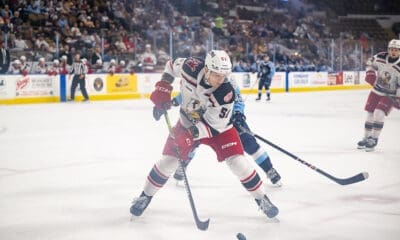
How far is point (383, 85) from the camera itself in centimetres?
632

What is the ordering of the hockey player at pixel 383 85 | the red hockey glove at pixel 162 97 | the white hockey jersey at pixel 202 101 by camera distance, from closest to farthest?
the white hockey jersey at pixel 202 101 → the red hockey glove at pixel 162 97 → the hockey player at pixel 383 85

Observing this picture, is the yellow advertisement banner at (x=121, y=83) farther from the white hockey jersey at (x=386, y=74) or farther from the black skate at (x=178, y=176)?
the black skate at (x=178, y=176)

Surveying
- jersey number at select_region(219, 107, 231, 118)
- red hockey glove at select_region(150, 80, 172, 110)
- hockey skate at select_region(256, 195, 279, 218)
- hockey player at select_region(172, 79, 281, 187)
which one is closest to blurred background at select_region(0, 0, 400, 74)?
hockey player at select_region(172, 79, 281, 187)

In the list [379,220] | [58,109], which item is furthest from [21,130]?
[379,220]

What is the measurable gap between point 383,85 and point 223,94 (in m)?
3.65

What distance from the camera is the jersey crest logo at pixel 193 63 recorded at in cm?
342

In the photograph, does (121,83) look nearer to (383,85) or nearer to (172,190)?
(383,85)

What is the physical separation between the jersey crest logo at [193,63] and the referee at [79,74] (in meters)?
10.7

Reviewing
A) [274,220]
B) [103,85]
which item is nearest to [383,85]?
[274,220]

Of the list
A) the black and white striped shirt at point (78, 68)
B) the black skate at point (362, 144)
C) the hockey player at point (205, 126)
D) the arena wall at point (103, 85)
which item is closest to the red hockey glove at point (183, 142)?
the hockey player at point (205, 126)

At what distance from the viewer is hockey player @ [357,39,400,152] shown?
6.23 m

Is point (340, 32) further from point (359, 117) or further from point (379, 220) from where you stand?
point (379, 220)

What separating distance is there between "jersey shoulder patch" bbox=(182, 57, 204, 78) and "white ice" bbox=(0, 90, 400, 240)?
932 mm

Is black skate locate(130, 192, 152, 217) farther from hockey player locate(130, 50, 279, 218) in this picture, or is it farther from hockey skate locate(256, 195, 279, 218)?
hockey skate locate(256, 195, 279, 218)
